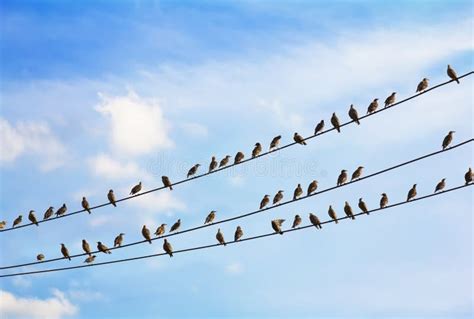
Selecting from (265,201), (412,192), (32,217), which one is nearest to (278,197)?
(265,201)

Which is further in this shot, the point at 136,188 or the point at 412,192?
the point at 136,188

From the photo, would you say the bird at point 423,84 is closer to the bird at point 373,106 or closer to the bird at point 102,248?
the bird at point 373,106

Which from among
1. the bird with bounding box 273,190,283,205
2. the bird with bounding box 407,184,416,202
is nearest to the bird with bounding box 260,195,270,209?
the bird with bounding box 273,190,283,205

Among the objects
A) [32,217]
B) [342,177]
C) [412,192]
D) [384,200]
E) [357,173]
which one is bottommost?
[412,192]

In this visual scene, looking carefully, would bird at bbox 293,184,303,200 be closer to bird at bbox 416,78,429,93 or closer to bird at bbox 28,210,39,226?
bird at bbox 416,78,429,93

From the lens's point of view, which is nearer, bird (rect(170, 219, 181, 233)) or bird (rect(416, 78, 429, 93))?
bird (rect(416, 78, 429, 93))

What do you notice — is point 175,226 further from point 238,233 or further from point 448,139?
point 448,139

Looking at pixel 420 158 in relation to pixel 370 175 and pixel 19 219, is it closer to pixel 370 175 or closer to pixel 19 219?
pixel 370 175

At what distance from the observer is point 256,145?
24.6m

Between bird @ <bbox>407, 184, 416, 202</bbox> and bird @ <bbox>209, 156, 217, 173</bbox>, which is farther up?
bird @ <bbox>209, 156, 217, 173</bbox>

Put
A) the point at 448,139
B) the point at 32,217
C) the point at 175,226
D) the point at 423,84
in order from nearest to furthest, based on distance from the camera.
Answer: the point at 448,139
the point at 423,84
the point at 175,226
the point at 32,217

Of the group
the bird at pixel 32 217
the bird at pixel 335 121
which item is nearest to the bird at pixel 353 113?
the bird at pixel 335 121

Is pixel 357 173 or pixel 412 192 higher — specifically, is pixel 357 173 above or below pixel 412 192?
above

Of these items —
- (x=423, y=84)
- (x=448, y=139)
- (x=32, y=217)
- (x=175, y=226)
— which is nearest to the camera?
(x=448, y=139)
